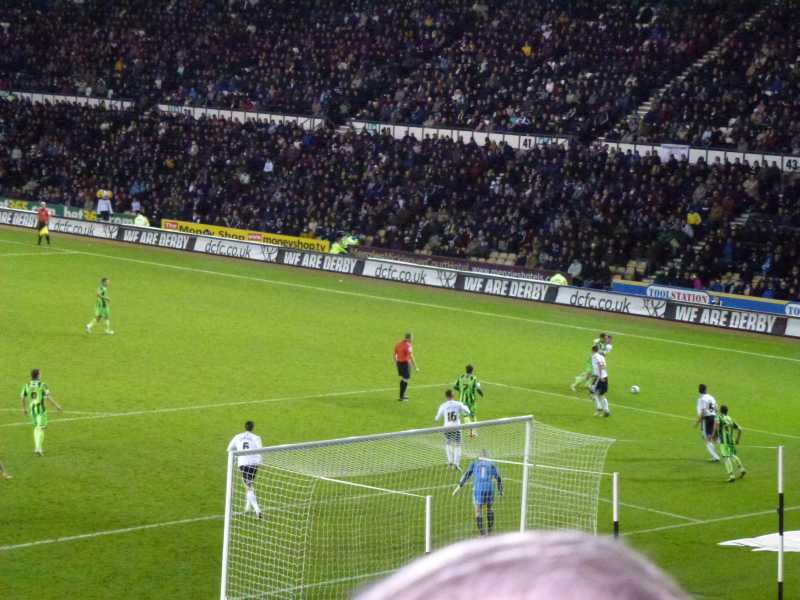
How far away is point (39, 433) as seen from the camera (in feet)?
75.7

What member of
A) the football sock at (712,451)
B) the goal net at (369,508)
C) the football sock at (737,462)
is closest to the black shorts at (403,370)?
the goal net at (369,508)

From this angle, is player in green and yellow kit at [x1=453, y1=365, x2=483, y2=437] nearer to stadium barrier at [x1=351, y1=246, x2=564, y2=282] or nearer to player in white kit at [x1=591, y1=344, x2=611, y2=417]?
player in white kit at [x1=591, y1=344, x2=611, y2=417]

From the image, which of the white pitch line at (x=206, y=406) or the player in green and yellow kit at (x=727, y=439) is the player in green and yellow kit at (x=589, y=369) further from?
the player in green and yellow kit at (x=727, y=439)

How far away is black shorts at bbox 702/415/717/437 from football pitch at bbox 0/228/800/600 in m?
0.69

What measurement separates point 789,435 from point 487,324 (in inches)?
563

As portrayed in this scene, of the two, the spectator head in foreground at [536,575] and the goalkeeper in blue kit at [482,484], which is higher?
the spectator head in foreground at [536,575]

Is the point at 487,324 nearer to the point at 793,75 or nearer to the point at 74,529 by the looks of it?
the point at 793,75

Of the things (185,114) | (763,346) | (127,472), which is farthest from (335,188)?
(127,472)

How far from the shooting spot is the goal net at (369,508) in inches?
680

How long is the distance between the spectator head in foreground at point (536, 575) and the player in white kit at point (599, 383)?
28205mm

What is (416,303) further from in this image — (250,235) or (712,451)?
(712,451)

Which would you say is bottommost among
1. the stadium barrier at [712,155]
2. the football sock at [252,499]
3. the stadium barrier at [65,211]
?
the football sock at [252,499]

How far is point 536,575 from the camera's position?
0.84m

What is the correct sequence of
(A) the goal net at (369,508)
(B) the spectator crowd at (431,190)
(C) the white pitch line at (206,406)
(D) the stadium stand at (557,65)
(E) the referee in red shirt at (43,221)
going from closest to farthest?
1. (A) the goal net at (369,508)
2. (C) the white pitch line at (206,406)
3. (B) the spectator crowd at (431,190)
4. (E) the referee in red shirt at (43,221)
5. (D) the stadium stand at (557,65)
